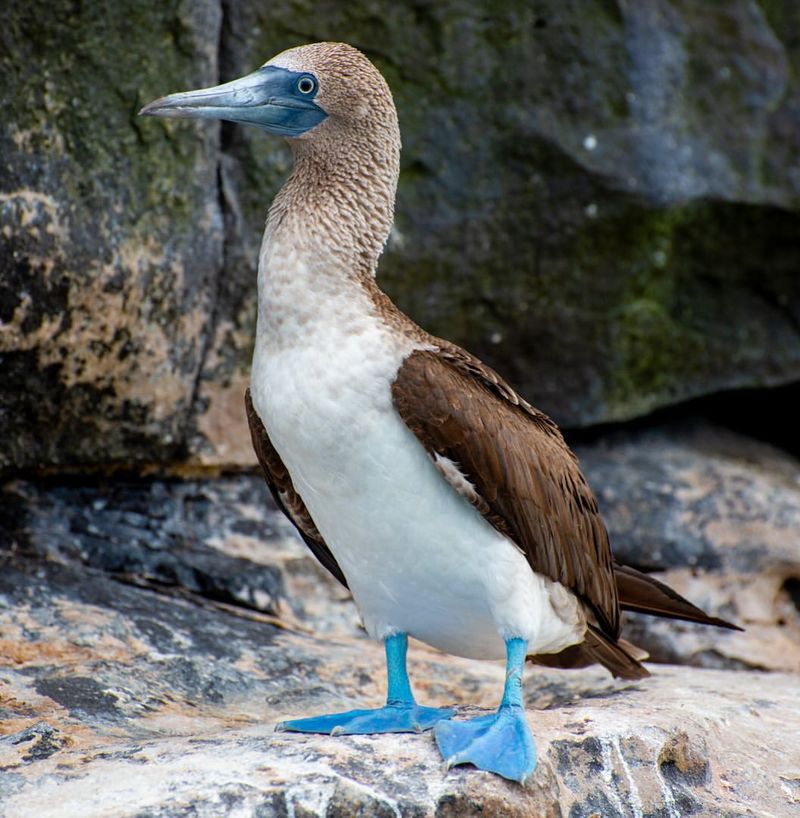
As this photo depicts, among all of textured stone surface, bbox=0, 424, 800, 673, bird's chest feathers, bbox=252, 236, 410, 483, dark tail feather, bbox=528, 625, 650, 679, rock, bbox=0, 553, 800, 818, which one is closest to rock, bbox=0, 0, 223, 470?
textured stone surface, bbox=0, 424, 800, 673

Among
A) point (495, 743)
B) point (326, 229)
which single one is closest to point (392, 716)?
point (495, 743)

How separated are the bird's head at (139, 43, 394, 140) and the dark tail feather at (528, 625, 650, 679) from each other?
1.99 metres

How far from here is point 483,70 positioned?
6.12 meters

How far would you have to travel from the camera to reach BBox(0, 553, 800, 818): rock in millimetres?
3125

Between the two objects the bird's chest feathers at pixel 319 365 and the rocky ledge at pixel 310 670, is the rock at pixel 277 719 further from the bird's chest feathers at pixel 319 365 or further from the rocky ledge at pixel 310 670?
the bird's chest feathers at pixel 319 365

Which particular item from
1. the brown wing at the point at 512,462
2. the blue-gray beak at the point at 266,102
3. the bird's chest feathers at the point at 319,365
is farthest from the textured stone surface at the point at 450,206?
the brown wing at the point at 512,462

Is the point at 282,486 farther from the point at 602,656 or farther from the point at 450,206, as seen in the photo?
the point at 450,206

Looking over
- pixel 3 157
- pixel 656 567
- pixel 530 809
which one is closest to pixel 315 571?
pixel 656 567

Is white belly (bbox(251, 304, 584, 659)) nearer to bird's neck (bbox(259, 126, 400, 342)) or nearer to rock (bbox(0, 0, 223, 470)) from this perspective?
bird's neck (bbox(259, 126, 400, 342))

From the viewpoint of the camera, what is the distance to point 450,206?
6156 mm

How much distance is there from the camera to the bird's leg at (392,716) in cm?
362

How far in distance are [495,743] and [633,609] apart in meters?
1.45

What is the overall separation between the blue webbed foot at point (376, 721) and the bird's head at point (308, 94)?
1.87m

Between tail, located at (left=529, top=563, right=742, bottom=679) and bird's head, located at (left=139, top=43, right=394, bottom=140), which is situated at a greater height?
bird's head, located at (left=139, top=43, right=394, bottom=140)
